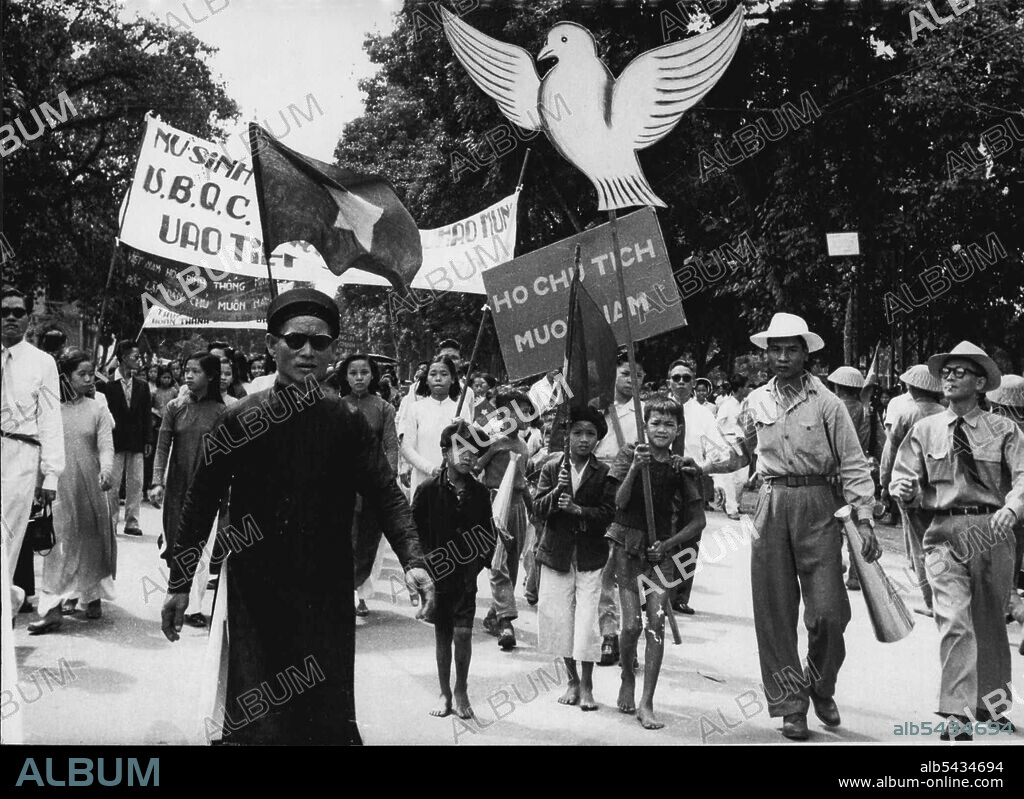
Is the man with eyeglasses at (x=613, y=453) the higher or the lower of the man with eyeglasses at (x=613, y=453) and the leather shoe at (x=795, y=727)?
the higher

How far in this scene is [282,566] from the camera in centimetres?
393

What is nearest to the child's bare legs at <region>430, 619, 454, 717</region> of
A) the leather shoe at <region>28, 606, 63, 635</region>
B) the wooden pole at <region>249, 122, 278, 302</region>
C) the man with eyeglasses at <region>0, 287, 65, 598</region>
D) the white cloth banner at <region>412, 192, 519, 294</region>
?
the wooden pole at <region>249, 122, 278, 302</region>

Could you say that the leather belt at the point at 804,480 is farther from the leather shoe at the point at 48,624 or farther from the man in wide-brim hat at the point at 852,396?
the leather shoe at the point at 48,624

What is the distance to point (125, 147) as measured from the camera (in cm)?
2098

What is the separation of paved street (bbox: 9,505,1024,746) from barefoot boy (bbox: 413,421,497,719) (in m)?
0.23

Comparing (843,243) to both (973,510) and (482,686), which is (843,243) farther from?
(482,686)

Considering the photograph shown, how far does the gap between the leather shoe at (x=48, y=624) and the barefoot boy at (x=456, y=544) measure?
9.61ft

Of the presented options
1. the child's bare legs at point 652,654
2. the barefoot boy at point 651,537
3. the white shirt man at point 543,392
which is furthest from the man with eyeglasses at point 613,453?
the white shirt man at point 543,392

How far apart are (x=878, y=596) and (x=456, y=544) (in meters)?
2.21

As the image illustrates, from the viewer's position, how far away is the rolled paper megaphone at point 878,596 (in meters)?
5.54

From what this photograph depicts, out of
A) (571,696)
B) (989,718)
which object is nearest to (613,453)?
(571,696)

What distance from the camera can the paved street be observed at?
5289 millimetres

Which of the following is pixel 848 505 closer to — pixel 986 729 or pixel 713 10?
pixel 986 729

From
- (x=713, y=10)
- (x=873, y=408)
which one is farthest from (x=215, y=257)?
(x=873, y=408)
